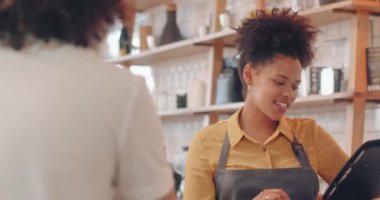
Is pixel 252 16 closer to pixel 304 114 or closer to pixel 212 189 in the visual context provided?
pixel 212 189

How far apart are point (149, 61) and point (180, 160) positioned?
31.6 inches

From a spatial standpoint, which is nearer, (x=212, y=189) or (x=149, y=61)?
(x=212, y=189)

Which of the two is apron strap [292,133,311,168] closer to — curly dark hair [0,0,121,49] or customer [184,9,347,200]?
customer [184,9,347,200]

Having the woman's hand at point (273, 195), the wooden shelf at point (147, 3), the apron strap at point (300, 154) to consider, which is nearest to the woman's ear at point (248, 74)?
the apron strap at point (300, 154)

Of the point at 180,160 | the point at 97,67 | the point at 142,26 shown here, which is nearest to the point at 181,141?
the point at 180,160

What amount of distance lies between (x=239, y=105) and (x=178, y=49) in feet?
2.54

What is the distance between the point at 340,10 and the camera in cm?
292

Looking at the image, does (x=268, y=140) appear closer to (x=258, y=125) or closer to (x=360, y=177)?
(x=258, y=125)

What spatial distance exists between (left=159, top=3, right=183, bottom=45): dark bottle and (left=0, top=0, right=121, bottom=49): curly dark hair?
3.31 metres

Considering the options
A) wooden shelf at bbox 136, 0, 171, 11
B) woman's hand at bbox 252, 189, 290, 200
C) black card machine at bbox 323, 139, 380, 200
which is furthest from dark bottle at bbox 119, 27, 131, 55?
black card machine at bbox 323, 139, 380, 200

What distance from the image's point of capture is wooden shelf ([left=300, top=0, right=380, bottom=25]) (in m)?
2.84

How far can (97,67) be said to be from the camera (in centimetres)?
98

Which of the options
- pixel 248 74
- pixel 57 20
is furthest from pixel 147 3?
pixel 57 20

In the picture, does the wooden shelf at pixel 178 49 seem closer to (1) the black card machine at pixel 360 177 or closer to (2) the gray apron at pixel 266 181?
(2) the gray apron at pixel 266 181
